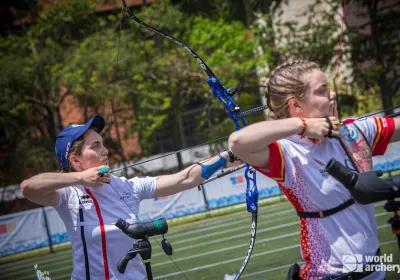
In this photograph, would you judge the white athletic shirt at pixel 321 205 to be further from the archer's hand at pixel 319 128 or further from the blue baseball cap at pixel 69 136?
the blue baseball cap at pixel 69 136

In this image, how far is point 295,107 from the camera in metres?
2.23

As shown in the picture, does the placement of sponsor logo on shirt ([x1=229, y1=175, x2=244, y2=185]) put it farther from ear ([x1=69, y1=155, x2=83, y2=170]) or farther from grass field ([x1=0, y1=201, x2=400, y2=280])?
ear ([x1=69, y1=155, x2=83, y2=170])

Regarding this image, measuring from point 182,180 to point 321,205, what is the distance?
1.25 metres

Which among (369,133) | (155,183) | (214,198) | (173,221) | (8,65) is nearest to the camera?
(369,133)

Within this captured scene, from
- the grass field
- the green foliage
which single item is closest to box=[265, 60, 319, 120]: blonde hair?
the grass field

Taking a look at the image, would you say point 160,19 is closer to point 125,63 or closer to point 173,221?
point 125,63

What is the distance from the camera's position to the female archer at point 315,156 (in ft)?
6.82

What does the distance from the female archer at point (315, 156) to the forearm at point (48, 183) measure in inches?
42.3

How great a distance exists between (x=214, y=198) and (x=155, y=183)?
6.77 m

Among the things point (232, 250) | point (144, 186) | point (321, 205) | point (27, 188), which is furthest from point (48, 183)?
point (232, 250)

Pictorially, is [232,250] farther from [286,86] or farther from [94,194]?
[286,86]

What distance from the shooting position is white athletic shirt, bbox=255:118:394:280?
208 centimetres

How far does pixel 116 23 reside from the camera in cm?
2009

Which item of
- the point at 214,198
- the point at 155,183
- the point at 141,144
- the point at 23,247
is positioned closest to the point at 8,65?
the point at 141,144
